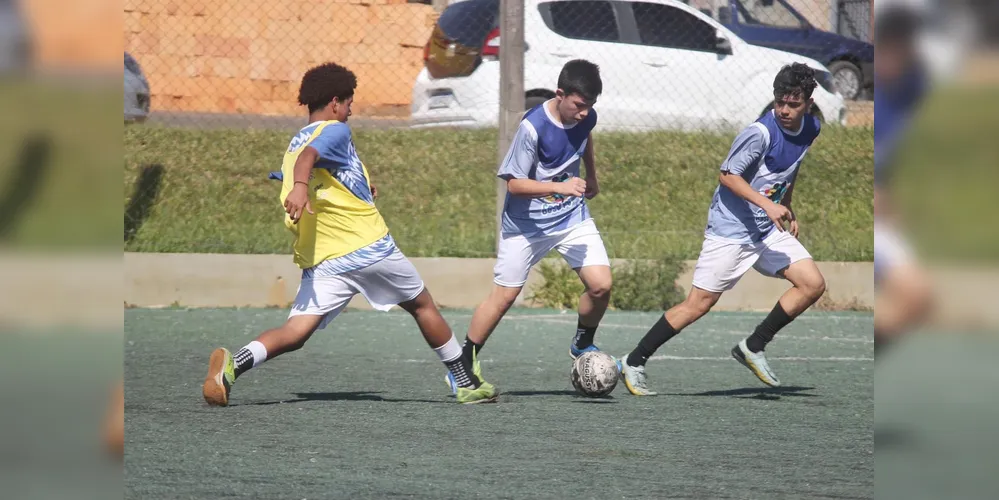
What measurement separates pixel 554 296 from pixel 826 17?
411 centimetres

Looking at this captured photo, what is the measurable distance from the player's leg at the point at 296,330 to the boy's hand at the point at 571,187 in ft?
3.70

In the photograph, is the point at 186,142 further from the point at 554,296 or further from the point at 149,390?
the point at 149,390

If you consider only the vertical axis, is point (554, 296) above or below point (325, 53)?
below

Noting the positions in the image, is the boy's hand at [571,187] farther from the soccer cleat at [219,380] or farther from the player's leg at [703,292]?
the soccer cleat at [219,380]

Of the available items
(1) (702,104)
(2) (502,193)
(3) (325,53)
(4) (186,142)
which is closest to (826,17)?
(1) (702,104)

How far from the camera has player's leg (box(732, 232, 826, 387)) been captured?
656cm

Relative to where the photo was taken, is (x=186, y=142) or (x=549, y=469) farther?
(x=186, y=142)

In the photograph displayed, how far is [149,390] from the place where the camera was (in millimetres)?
6195

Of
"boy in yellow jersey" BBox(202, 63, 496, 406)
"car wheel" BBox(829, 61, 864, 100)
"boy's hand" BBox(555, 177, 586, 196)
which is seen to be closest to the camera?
"boy in yellow jersey" BBox(202, 63, 496, 406)

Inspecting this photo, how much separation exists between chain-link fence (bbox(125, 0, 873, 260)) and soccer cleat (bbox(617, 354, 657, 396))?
537 centimetres

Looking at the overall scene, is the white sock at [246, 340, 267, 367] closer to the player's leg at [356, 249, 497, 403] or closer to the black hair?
the player's leg at [356, 249, 497, 403]

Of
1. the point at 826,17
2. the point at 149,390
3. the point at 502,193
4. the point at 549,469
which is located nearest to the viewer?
the point at 549,469

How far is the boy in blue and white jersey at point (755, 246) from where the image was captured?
646cm

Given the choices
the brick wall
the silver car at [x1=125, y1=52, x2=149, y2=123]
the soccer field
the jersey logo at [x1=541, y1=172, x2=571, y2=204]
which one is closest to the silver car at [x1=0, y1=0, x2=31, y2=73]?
the soccer field
